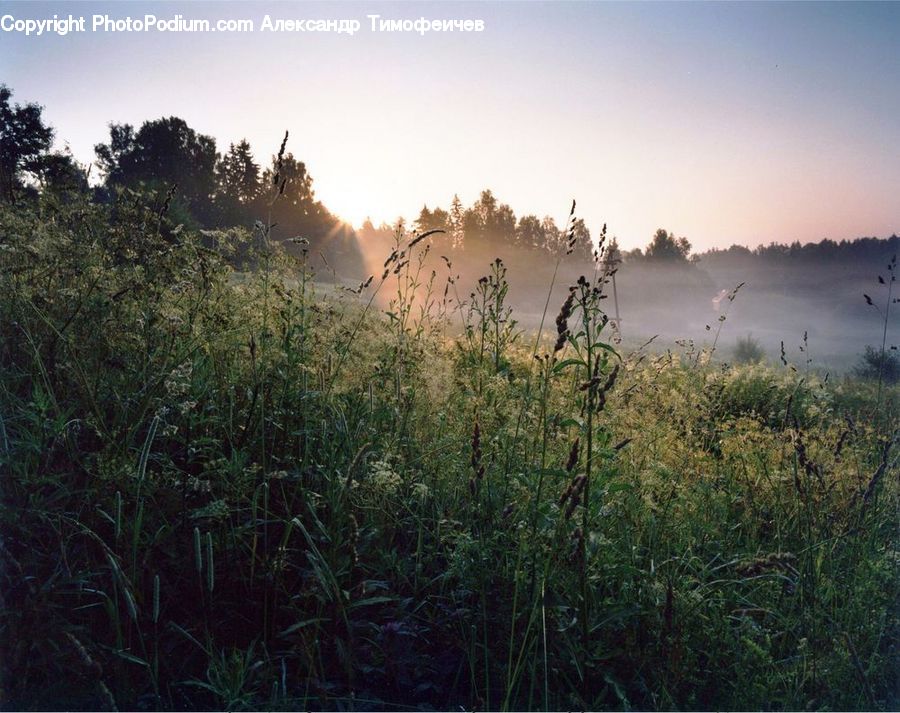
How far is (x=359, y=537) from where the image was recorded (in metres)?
2.36

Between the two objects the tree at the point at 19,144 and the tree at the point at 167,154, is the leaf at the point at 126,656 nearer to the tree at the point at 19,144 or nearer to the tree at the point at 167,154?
the tree at the point at 19,144

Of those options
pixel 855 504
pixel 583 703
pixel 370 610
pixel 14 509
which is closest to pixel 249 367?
pixel 14 509

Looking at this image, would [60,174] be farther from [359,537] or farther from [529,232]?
[529,232]

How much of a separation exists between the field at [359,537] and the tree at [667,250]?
4451cm

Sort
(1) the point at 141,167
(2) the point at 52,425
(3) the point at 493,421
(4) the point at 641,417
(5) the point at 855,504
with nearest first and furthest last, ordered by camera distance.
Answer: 1. (2) the point at 52,425
2. (3) the point at 493,421
3. (5) the point at 855,504
4. (4) the point at 641,417
5. (1) the point at 141,167

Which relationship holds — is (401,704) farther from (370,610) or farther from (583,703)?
(583,703)

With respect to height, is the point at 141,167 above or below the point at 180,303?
above

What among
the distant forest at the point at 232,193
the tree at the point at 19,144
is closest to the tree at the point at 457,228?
the distant forest at the point at 232,193

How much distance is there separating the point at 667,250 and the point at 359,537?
4740 cm

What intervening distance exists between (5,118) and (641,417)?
534cm

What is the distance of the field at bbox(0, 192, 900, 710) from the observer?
195 centimetres

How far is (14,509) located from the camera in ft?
7.18

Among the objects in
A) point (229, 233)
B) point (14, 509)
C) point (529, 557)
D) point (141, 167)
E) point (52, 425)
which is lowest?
point (529, 557)

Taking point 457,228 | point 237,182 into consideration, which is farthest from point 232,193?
point 457,228
